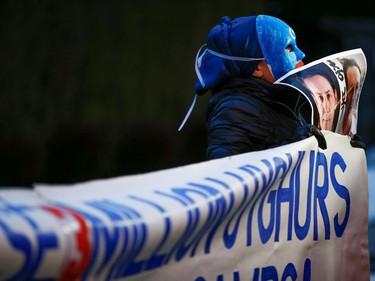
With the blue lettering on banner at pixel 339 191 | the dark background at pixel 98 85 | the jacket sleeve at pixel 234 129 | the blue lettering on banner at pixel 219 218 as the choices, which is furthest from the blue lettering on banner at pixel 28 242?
the dark background at pixel 98 85

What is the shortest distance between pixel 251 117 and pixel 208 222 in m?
1.24

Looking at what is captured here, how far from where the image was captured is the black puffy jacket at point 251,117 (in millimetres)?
4855

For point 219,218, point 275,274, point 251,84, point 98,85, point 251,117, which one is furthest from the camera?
point 98,85

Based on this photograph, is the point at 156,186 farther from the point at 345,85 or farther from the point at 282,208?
the point at 345,85

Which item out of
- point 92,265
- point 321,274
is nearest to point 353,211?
point 321,274

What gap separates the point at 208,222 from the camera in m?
3.81

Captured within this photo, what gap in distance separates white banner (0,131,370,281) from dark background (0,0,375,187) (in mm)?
5904

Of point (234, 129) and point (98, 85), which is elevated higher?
point (234, 129)

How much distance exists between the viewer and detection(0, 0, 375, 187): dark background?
10508 mm

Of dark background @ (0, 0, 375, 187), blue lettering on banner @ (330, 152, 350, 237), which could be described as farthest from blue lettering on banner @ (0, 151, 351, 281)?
dark background @ (0, 0, 375, 187)

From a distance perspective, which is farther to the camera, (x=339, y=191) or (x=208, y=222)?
(x=339, y=191)

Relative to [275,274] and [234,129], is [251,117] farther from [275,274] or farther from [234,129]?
[275,274]

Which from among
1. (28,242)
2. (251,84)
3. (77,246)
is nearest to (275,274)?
(251,84)

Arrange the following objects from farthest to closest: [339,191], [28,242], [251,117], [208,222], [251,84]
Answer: [251,84] → [251,117] → [339,191] → [208,222] → [28,242]
